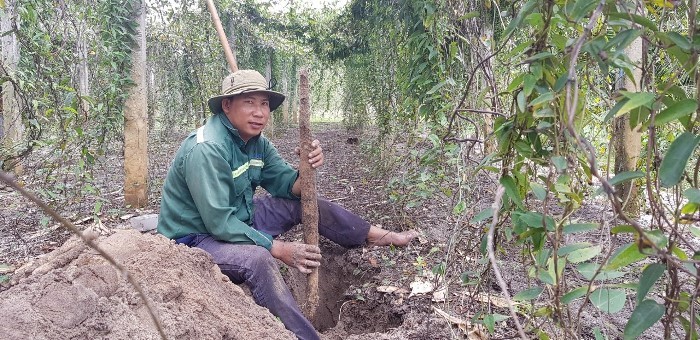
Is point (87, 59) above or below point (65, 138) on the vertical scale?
above

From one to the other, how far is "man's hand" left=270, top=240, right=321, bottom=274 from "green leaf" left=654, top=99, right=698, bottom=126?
82.7 inches

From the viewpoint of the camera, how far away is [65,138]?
4133 millimetres

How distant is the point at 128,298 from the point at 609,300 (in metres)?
1.56

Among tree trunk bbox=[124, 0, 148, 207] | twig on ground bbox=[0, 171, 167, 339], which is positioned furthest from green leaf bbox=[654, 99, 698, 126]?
tree trunk bbox=[124, 0, 148, 207]

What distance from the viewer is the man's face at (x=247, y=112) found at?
9.88ft

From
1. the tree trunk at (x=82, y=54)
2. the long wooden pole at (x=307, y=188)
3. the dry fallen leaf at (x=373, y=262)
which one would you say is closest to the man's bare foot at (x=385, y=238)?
the dry fallen leaf at (x=373, y=262)

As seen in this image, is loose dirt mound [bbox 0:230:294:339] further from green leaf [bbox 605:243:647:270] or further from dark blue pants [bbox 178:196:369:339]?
green leaf [bbox 605:243:647:270]

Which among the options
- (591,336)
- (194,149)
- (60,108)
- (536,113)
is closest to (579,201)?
(536,113)

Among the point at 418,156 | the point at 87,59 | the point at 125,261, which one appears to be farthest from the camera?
the point at 87,59

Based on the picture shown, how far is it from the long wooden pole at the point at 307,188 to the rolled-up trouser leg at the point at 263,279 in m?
0.42

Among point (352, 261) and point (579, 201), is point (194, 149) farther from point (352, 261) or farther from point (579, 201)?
point (579, 201)

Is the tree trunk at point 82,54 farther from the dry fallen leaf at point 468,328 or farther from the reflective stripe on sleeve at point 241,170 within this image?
the dry fallen leaf at point 468,328

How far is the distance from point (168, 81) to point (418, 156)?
493 cm

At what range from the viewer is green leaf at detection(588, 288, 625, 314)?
1144mm
